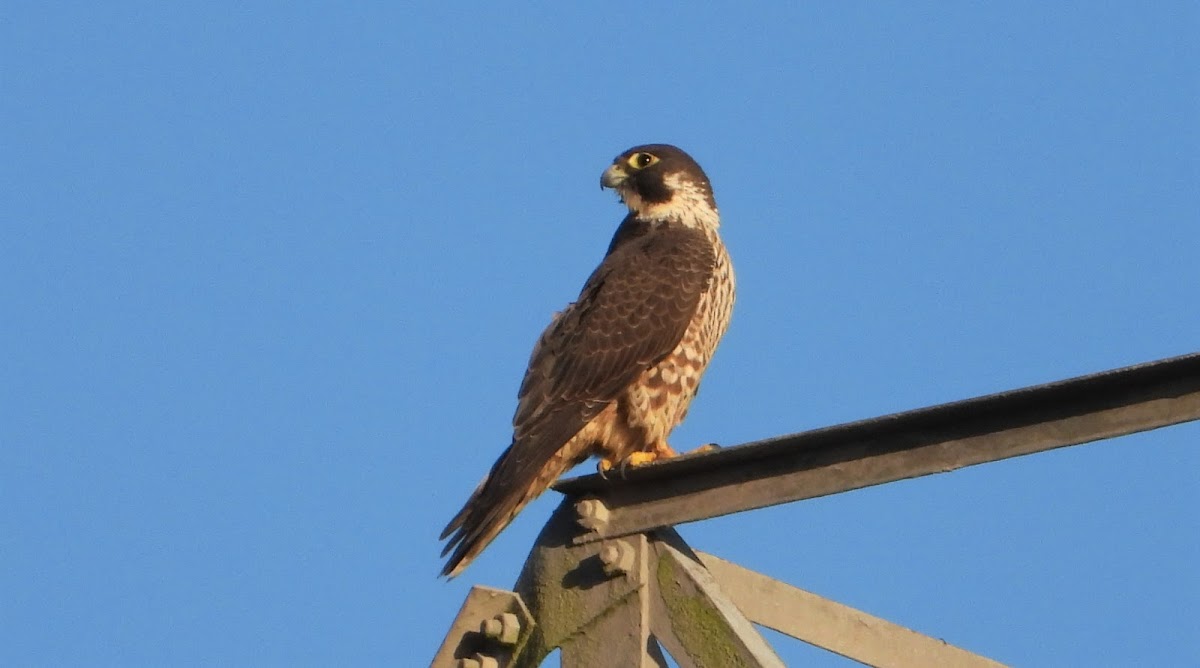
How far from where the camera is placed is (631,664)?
4.01 m

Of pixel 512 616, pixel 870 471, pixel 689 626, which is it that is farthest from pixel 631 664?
pixel 870 471

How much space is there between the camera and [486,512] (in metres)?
5.34

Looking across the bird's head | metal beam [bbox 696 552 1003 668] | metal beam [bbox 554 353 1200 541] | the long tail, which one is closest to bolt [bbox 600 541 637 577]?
metal beam [bbox 554 353 1200 541]

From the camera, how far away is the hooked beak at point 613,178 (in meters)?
7.52

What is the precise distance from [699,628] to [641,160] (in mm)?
3903

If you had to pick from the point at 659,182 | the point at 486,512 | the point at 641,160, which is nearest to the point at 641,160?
the point at 641,160

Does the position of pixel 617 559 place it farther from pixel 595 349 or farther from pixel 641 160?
pixel 641 160

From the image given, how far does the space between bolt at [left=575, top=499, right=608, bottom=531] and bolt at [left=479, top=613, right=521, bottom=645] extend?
31 cm

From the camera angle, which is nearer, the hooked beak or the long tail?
the long tail

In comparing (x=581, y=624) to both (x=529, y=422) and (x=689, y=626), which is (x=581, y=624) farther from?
(x=529, y=422)

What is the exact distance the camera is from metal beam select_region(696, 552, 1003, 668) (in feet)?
14.5

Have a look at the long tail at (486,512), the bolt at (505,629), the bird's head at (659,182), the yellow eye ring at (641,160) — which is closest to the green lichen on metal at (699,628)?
the bolt at (505,629)

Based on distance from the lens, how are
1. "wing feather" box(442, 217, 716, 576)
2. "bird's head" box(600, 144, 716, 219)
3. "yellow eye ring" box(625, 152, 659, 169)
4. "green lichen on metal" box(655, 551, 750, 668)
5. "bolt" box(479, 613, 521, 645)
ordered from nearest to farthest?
"green lichen on metal" box(655, 551, 750, 668) < "bolt" box(479, 613, 521, 645) < "wing feather" box(442, 217, 716, 576) < "bird's head" box(600, 144, 716, 219) < "yellow eye ring" box(625, 152, 659, 169)

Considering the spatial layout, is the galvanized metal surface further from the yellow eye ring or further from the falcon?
the yellow eye ring
